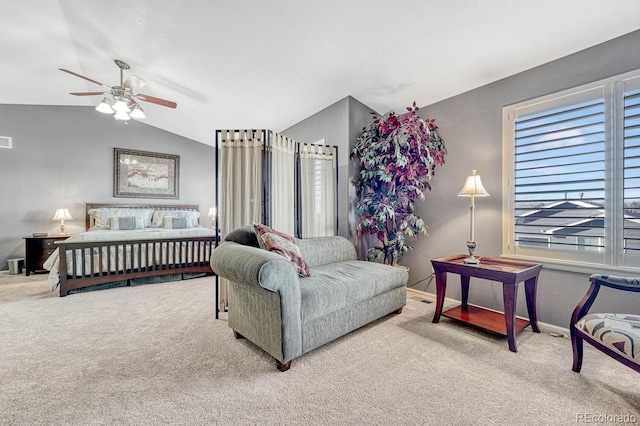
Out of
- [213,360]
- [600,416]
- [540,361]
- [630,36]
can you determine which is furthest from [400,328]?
[630,36]

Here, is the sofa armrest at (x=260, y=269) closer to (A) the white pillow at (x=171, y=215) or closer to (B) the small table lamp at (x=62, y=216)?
(A) the white pillow at (x=171, y=215)

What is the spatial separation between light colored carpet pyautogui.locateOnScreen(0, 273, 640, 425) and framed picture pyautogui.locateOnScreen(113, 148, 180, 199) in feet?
12.3

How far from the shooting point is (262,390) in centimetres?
157

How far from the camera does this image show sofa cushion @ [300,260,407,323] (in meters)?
1.89

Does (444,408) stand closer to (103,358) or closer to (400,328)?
(400,328)

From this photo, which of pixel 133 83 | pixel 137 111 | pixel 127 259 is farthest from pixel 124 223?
pixel 133 83

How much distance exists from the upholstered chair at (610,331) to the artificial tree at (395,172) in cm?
150

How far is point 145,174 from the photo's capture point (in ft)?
19.2

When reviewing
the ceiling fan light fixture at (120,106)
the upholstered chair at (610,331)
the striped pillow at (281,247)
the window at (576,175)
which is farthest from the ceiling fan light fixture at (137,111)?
the upholstered chair at (610,331)

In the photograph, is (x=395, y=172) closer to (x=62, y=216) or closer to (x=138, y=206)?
(x=138, y=206)

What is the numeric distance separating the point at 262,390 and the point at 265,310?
47cm

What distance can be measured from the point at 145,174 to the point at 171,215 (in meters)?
1.16

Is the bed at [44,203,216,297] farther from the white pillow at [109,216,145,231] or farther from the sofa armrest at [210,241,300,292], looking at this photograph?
the sofa armrest at [210,241,300,292]

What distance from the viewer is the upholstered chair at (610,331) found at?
1.34m
